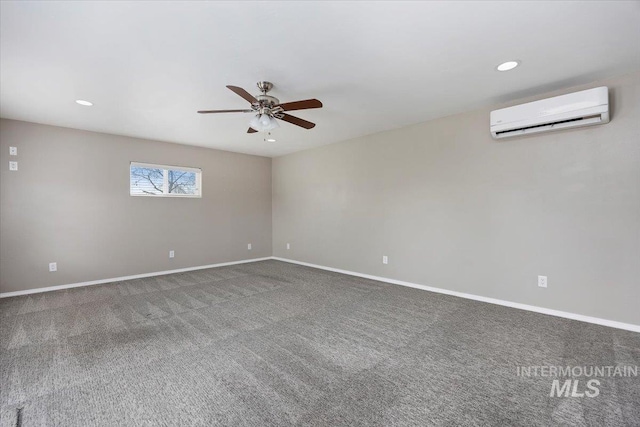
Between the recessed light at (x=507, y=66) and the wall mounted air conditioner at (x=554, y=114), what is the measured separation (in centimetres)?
68

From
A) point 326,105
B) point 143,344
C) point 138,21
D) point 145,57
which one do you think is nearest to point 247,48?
point 138,21

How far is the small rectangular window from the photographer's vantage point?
4.92m

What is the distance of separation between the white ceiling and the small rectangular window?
1.47 m

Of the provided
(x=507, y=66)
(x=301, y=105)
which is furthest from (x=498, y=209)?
(x=301, y=105)

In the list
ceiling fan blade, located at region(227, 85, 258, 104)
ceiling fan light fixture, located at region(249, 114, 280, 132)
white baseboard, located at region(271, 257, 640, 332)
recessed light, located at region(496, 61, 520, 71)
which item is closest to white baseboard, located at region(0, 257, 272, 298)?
white baseboard, located at region(271, 257, 640, 332)

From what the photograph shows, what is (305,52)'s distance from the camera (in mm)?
2260

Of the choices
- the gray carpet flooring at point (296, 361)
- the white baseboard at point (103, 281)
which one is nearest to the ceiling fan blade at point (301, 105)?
the gray carpet flooring at point (296, 361)

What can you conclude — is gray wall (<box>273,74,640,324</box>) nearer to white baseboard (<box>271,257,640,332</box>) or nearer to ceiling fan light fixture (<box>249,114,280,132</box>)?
white baseboard (<box>271,257,640,332</box>)

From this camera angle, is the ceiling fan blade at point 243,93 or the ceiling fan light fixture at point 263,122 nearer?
the ceiling fan blade at point 243,93

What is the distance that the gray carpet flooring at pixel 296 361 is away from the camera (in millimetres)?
1611

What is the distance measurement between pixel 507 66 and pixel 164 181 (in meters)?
5.46

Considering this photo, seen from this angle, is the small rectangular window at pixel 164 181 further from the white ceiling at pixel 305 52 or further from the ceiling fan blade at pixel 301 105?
the ceiling fan blade at pixel 301 105

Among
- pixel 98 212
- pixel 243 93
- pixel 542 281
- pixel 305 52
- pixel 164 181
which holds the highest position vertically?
pixel 305 52

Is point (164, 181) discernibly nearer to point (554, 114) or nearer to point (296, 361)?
point (296, 361)
